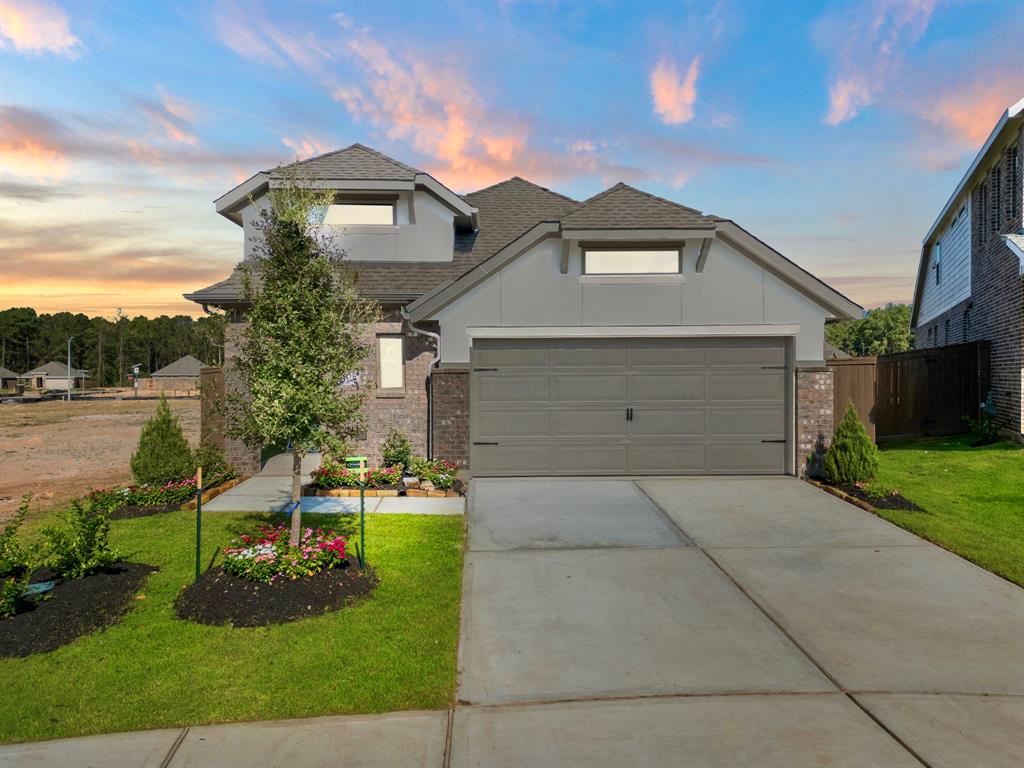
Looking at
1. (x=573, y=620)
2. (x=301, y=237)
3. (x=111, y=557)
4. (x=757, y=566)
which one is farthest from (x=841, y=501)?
(x=111, y=557)

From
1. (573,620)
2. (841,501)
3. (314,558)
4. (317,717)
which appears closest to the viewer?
(317,717)

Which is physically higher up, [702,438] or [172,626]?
[702,438]

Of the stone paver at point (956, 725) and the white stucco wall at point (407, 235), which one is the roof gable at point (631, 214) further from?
the stone paver at point (956, 725)

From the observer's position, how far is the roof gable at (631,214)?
38.1ft

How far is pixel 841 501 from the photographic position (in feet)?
34.0

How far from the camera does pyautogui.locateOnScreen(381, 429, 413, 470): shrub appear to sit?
12.2 meters

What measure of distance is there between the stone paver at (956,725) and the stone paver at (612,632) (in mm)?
475

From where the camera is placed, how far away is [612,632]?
Answer: 214 inches

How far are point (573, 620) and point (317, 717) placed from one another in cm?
240

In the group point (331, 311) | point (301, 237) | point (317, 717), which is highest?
point (301, 237)

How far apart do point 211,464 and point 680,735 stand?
32.1 feet

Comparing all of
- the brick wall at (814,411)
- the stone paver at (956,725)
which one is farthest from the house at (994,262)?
the stone paver at (956,725)

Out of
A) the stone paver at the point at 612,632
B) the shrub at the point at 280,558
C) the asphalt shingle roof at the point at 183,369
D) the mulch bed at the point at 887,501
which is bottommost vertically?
the stone paver at the point at 612,632

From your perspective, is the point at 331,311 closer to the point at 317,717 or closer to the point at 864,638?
the point at 317,717
